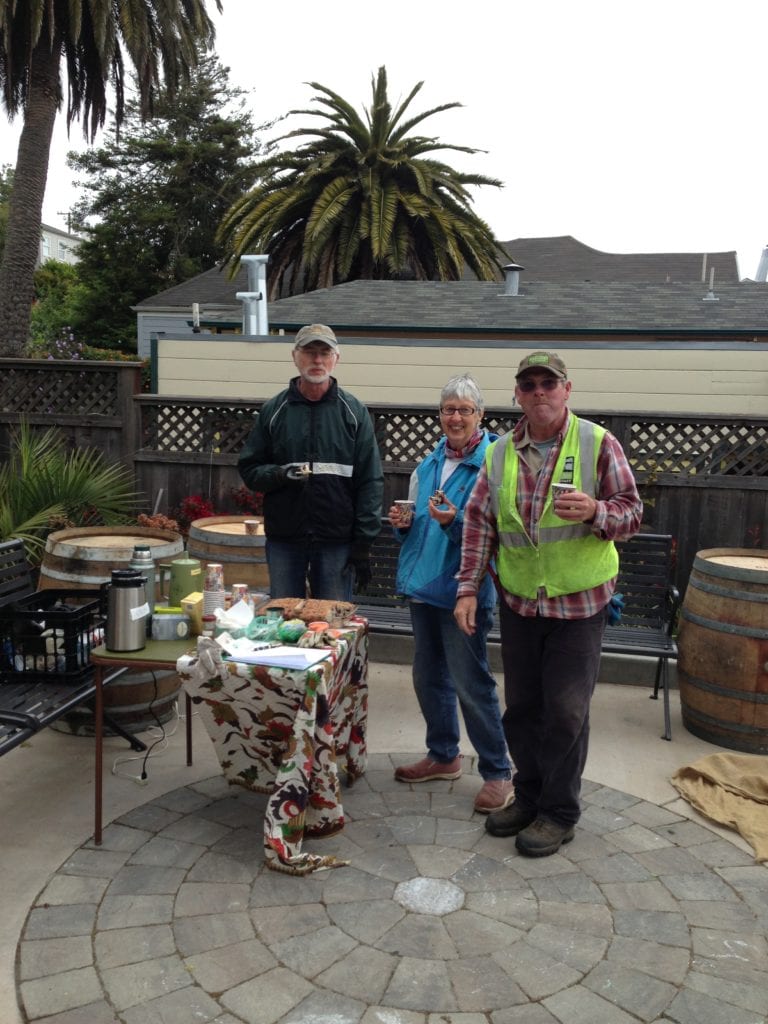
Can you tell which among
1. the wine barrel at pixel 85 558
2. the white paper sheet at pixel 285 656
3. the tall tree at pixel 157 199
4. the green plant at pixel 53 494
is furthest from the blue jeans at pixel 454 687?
the tall tree at pixel 157 199

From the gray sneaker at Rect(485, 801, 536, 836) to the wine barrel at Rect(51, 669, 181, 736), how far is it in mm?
1793

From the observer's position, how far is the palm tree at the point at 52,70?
12016 mm

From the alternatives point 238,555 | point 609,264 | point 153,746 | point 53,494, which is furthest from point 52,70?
point 609,264

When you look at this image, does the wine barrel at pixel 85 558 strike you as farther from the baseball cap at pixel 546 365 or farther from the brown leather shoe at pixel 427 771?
the baseball cap at pixel 546 365

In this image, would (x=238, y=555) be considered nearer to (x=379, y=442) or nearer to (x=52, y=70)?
(x=379, y=442)

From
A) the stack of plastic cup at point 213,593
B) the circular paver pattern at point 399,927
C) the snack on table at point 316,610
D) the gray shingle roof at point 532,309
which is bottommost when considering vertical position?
the circular paver pattern at point 399,927

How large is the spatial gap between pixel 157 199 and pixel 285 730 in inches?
1406

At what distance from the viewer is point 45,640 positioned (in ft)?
11.0

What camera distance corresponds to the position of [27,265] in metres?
12.8

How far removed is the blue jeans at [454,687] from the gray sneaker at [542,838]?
0.37 meters

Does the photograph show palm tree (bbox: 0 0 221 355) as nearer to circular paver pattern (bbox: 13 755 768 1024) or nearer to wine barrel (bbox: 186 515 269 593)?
wine barrel (bbox: 186 515 269 593)

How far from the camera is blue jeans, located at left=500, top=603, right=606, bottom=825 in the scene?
2955 millimetres

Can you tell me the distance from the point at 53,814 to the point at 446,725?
5.58 ft

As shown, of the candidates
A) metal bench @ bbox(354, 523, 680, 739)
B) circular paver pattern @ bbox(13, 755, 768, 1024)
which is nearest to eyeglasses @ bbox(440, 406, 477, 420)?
circular paver pattern @ bbox(13, 755, 768, 1024)
